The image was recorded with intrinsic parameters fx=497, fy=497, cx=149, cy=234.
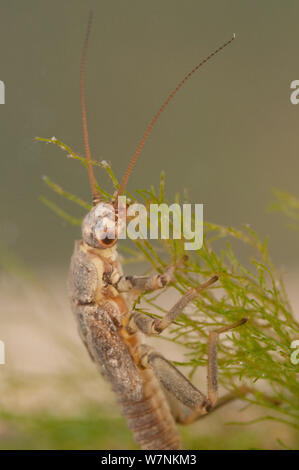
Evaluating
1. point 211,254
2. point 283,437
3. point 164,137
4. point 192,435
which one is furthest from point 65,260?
point 211,254

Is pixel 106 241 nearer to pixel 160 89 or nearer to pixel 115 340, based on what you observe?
pixel 115 340

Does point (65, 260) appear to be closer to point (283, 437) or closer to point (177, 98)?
point (177, 98)

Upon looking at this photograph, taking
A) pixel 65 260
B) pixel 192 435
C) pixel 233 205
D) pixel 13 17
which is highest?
pixel 13 17

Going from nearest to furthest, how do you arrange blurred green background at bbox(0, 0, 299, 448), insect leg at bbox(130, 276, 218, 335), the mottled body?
insect leg at bbox(130, 276, 218, 335) → the mottled body → blurred green background at bbox(0, 0, 299, 448)

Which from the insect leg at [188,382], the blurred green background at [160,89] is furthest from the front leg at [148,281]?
the blurred green background at [160,89]

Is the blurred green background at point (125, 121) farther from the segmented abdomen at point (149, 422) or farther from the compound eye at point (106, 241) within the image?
the compound eye at point (106, 241)

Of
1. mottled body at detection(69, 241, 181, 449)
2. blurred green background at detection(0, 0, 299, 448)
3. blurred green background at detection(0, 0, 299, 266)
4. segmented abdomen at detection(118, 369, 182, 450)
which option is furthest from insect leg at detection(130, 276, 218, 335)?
blurred green background at detection(0, 0, 299, 266)

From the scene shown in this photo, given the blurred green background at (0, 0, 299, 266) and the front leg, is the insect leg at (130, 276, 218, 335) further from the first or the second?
the blurred green background at (0, 0, 299, 266)

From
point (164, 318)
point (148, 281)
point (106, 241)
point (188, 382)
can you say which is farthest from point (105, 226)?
point (188, 382)
